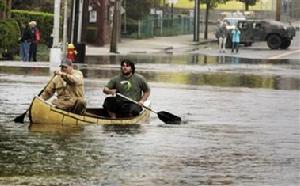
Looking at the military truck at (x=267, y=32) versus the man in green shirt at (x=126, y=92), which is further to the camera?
the military truck at (x=267, y=32)

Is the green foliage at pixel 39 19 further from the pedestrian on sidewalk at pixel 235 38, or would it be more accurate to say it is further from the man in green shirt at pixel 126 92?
the man in green shirt at pixel 126 92

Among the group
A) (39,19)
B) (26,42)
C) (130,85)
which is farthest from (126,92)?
(39,19)

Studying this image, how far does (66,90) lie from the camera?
664 inches

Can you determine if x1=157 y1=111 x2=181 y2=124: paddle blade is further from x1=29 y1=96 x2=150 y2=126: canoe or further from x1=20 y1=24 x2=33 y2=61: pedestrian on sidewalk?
x1=20 y1=24 x2=33 y2=61: pedestrian on sidewalk

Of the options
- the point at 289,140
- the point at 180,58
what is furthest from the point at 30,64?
the point at 289,140

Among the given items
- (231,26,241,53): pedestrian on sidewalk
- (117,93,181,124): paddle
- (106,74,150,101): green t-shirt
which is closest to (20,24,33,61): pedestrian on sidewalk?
(231,26,241,53): pedestrian on sidewalk

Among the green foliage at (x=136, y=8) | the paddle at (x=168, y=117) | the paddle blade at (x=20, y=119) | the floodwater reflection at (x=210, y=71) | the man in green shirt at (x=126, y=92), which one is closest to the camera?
the paddle blade at (x=20, y=119)

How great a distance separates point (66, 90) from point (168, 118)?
7.75 ft

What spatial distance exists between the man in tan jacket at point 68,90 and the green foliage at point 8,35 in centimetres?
2052

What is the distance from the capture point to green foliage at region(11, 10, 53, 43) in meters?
45.2

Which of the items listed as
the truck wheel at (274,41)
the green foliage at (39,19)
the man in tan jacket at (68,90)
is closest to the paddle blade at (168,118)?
the man in tan jacket at (68,90)

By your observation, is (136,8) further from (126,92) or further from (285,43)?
(126,92)

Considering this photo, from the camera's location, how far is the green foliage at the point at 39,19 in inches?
1781

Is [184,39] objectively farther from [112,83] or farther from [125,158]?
[125,158]
